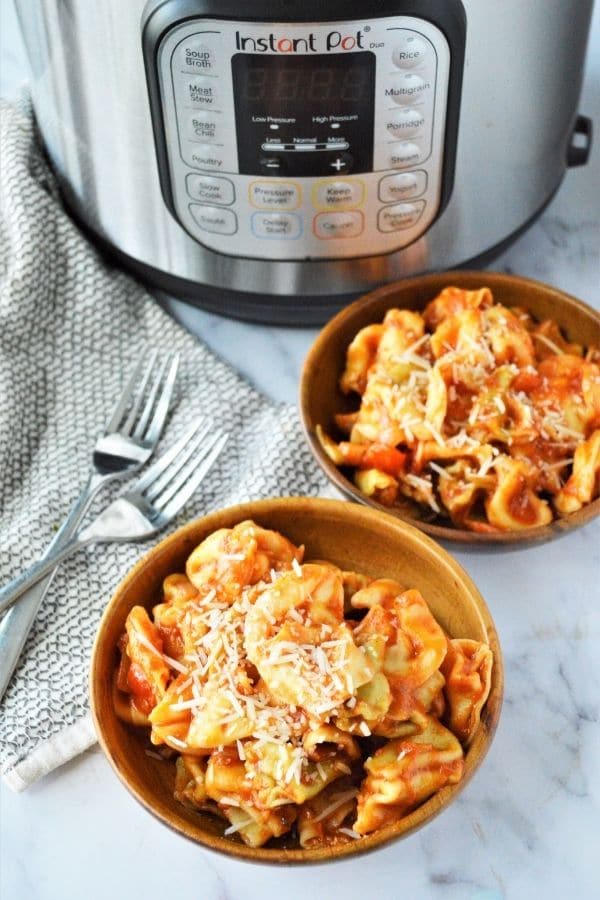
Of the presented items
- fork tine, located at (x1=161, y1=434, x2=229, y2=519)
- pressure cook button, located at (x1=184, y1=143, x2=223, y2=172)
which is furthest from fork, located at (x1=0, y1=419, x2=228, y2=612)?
pressure cook button, located at (x1=184, y1=143, x2=223, y2=172)

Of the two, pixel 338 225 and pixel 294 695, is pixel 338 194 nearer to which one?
pixel 338 225

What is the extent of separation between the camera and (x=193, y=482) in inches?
33.5

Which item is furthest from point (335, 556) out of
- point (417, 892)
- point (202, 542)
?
point (417, 892)

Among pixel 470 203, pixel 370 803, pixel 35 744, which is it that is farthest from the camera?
pixel 470 203

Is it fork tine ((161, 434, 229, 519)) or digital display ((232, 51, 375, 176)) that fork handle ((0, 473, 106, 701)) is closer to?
fork tine ((161, 434, 229, 519))

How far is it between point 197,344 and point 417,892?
50 cm

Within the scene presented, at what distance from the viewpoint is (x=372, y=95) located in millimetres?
770

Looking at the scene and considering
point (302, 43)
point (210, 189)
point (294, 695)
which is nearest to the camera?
point (294, 695)

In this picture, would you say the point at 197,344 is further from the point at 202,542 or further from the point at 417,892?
the point at 417,892

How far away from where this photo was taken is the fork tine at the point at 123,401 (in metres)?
0.90

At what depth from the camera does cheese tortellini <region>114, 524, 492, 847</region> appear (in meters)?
0.62

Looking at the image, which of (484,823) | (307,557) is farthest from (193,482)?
(484,823)

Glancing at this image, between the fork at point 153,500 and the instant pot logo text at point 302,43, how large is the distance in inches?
12.0

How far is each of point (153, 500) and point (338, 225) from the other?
0.26 m
